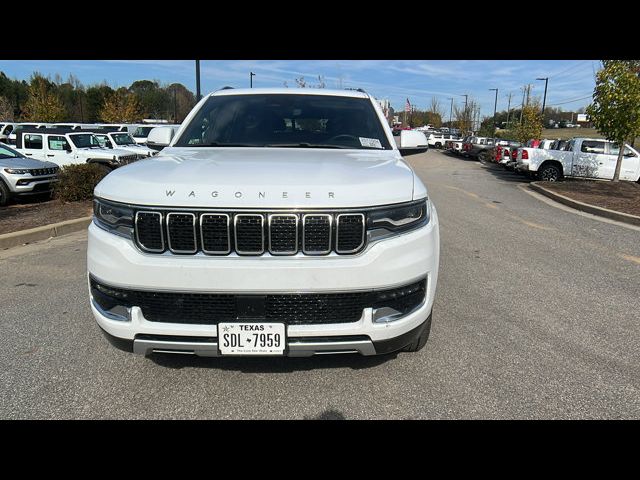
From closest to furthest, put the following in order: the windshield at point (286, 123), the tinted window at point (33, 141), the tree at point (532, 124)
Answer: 1. the windshield at point (286, 123)
2. the tinted window at point (33, 141)
3. the tree at point (532, 124)

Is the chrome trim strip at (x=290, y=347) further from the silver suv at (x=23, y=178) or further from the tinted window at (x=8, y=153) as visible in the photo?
the tinted window at (x=8, y=153)

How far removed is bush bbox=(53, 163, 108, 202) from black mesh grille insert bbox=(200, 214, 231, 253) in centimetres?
896

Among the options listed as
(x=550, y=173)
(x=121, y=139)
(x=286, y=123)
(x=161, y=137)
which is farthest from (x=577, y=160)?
(x=121, y=139)

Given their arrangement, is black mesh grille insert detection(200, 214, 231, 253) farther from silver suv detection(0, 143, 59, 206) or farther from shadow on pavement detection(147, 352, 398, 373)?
silver suv detection(0, 143, 59, 206)

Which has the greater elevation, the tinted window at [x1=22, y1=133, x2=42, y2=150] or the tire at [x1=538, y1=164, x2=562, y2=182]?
the tinted window at [x1=22, y1=133, x2=42, y2=150]

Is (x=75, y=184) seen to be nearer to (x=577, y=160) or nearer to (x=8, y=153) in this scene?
(x=8, y=153)

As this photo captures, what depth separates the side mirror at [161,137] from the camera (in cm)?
402

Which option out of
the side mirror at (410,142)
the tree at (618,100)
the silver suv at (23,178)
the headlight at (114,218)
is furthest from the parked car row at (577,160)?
the headlight at (114,218)

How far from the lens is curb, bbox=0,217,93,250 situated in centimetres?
659

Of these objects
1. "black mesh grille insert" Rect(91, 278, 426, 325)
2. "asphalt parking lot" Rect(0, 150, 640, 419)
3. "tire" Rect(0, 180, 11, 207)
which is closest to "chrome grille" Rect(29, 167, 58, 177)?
"tire" Rect(0, 180, 11, 207)

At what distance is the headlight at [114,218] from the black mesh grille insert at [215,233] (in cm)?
43

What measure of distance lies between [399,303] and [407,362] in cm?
89

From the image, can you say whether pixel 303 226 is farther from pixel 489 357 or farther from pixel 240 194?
pixel 489 357
